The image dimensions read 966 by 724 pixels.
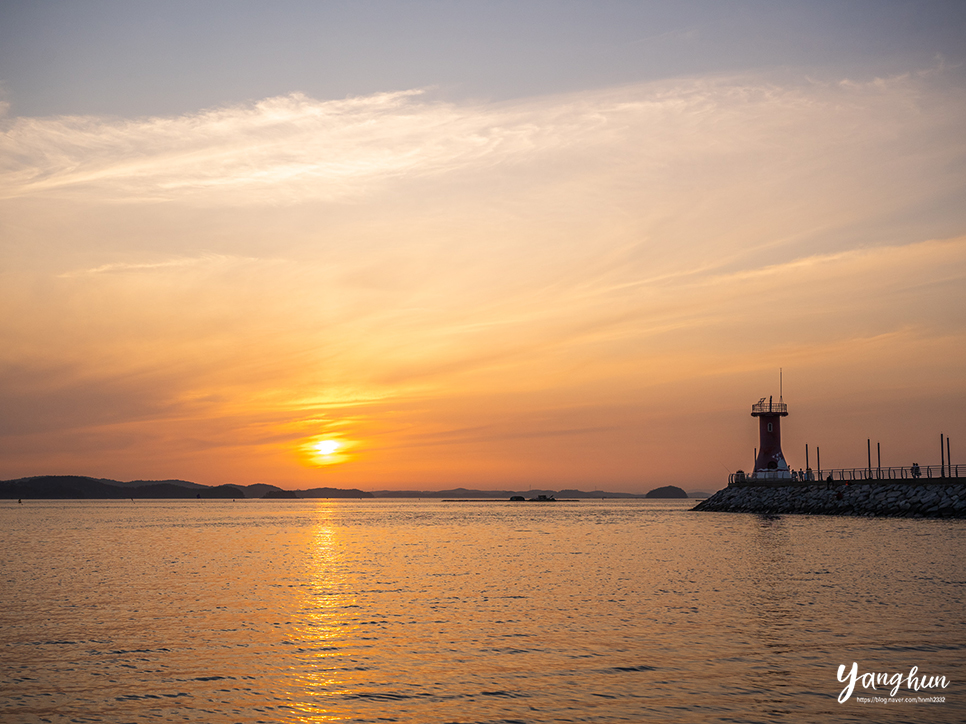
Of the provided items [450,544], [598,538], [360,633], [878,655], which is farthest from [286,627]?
[598,538]

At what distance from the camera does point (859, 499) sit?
287ft

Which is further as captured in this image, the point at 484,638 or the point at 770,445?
the point at 770,445

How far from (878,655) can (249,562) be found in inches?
1409

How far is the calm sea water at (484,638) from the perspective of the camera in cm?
1539

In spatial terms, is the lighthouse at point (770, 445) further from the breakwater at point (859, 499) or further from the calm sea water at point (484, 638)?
the calm sea water at point (484, 638)

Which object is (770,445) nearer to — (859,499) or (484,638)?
(859,499)

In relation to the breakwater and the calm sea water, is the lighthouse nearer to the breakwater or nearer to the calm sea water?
the breakwater

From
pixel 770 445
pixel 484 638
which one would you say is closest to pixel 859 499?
pixel 770 445

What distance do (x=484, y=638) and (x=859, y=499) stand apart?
256ft

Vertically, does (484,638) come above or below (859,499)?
below

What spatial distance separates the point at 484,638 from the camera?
21.9 metres

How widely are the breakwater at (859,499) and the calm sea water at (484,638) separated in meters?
38.2

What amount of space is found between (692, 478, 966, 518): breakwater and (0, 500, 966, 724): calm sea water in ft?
125

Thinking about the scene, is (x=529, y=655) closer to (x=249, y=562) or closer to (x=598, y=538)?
(x=249, y=562)
